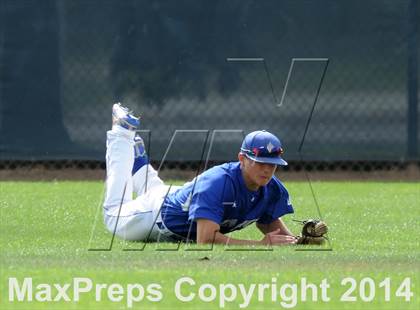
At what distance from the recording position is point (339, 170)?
44.1ft

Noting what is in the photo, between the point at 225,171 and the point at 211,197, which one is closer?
the point at 211,197

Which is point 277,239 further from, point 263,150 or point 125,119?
point 125,119

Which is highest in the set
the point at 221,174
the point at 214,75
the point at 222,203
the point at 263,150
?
the point at 263,150

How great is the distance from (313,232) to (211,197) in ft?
2.18

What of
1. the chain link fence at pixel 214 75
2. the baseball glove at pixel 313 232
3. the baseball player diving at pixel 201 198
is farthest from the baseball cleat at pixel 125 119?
the chain link fence at pixel 214 75

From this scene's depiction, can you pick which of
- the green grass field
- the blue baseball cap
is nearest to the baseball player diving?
the blue baseball cap

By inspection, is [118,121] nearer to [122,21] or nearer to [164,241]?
[164,241]

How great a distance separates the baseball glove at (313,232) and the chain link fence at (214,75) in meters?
5.38

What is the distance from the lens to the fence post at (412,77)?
1312cm

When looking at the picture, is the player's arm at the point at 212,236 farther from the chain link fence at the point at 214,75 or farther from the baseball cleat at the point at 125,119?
the chain link fence at the point at 214,75

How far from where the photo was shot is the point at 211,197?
7.55 m

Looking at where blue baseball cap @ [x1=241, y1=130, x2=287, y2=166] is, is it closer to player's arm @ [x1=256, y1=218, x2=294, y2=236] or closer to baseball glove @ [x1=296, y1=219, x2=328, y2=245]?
baseball glove @ [x1=296, y1=219, x2=328, y2=245]

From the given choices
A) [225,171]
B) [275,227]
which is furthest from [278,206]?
[225,171]

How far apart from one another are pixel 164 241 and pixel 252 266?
169cm
